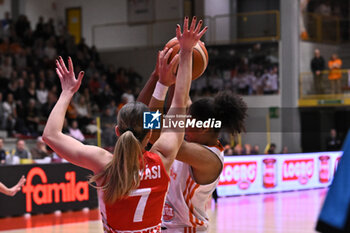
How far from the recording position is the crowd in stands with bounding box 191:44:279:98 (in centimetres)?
2005

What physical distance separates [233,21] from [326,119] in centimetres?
484

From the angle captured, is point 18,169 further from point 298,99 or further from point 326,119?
point 326,119

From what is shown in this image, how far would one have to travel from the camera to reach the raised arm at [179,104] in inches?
116

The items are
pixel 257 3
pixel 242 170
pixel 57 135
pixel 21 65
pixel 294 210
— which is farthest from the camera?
pixel 257 3

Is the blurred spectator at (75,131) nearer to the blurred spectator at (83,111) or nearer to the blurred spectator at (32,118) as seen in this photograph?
the blurred spectator at (32,118)

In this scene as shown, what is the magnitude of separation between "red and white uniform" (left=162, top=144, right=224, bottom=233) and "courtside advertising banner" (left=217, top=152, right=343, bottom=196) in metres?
9.61

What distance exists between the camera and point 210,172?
133 inches

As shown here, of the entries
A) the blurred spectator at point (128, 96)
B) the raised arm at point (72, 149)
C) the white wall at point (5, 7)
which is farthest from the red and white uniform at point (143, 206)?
the white wall at point (5, 7)

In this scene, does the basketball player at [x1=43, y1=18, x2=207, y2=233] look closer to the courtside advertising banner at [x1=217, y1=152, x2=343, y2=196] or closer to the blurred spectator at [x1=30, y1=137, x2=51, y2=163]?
the blurred spectator at [x1=30, y1=137, x2=51, y2=163]

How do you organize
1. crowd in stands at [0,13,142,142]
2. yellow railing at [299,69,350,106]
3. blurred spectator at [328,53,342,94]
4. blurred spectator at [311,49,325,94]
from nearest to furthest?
crowd in stands at [0,13,142,142]
yellow railing at [299,69,350,106]
blurred spectator at [328,53,342,94]
blurred spectator at [311,49,325,94]

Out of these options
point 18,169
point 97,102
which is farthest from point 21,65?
point 18,169

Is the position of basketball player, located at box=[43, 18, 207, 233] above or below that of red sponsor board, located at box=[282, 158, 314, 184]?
above

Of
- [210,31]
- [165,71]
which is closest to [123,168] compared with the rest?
[165,71]

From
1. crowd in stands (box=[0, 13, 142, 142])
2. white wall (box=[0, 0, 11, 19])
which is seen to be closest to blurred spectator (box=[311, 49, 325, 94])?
crowd in stands (box=[0, 13, 142, 142])
